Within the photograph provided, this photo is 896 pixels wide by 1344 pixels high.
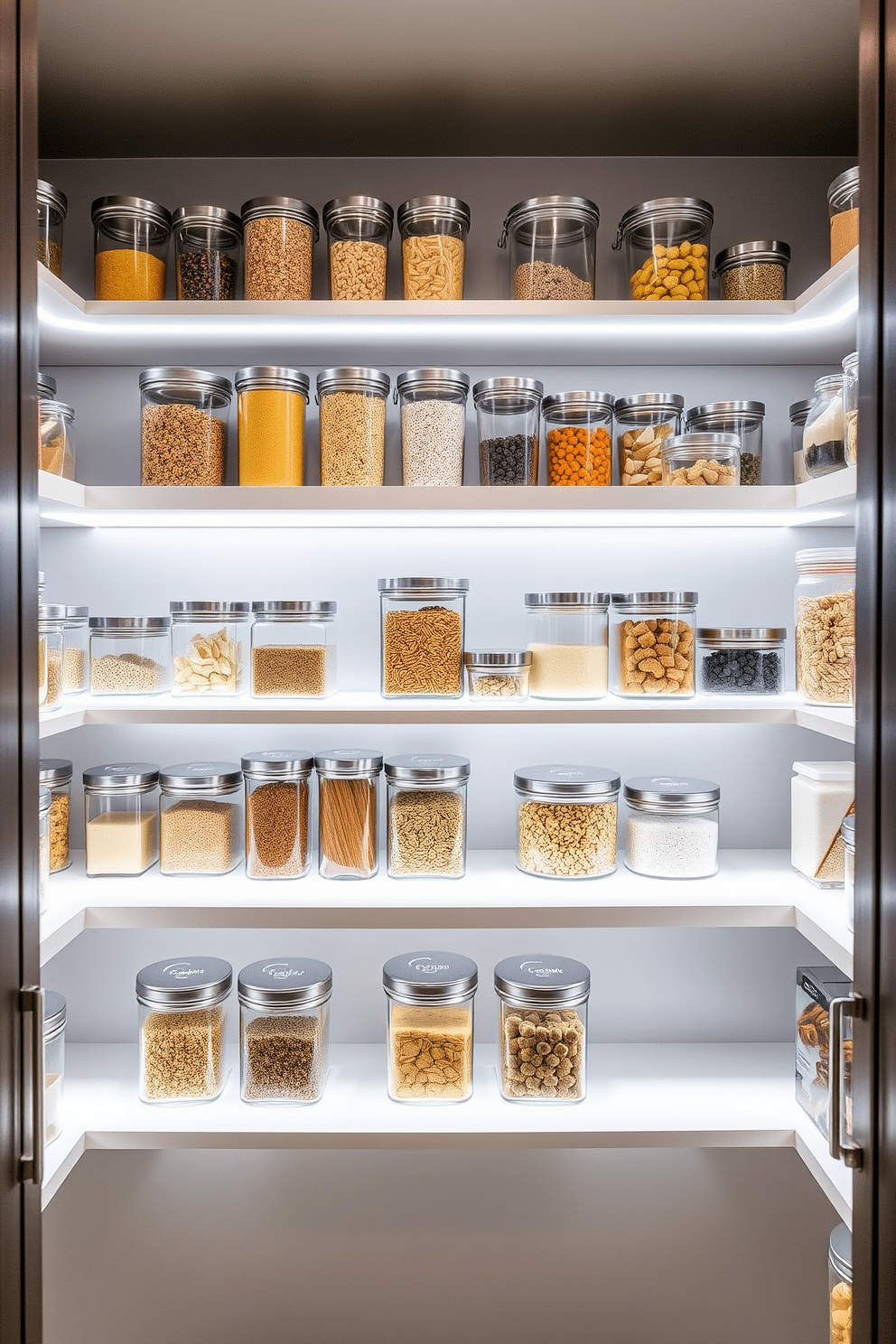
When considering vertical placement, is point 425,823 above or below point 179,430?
below

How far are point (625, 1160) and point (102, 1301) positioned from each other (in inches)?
41.3

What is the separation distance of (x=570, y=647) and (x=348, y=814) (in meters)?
0.47

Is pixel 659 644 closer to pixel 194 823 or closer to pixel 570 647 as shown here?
pixel 570 647

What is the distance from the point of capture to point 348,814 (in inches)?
57.2

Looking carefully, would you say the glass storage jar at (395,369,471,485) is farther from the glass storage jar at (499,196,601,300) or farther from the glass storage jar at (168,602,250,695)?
the glass storage jar at (168,602,250,695)

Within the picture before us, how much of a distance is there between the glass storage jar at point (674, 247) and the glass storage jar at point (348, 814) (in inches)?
36.4

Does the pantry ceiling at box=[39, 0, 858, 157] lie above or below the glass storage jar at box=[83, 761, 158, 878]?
above

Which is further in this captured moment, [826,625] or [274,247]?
[274,247]

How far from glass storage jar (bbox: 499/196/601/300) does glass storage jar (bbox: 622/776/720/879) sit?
850 mm

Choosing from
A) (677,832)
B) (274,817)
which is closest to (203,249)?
(274,817)

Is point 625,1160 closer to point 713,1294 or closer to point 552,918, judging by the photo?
point 713,1294

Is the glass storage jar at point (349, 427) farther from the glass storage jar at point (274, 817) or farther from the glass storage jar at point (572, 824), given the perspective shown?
the glass storage jar at point (572, 824)

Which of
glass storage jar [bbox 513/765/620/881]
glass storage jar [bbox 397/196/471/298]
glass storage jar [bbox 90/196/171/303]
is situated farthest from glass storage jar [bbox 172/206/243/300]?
glass storage jar [bbox 513/765/620/881]

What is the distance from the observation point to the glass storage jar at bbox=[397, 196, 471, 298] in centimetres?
141
